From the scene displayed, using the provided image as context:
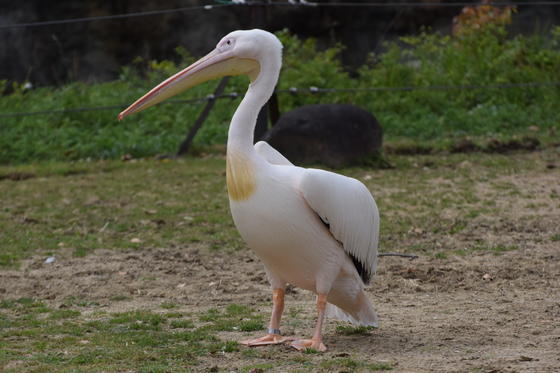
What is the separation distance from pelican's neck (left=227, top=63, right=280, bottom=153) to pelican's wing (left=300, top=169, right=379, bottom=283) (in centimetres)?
32

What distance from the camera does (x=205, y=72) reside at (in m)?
Result: 4.16

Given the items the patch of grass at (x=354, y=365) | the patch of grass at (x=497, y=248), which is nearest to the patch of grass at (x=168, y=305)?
the patch of grass at (x=354, y=365)

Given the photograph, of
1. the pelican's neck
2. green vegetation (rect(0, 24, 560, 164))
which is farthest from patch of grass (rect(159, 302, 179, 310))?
green vegetation (rect(0, 24, 560, 164))

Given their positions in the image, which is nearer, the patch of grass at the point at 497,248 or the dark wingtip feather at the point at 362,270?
the dark wingtip feather at the point at 362,270

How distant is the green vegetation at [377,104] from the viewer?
31.0 ft

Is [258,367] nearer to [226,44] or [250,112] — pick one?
[250,112]

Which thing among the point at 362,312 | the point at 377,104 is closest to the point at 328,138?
the point at 377,104

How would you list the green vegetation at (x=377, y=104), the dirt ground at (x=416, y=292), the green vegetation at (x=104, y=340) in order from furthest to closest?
the green vegetation at (x=377, y=104) → the dirt ground at (x=416, y=292) → the green vegetation at (x=104, y=340)

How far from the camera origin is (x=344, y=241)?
391cm

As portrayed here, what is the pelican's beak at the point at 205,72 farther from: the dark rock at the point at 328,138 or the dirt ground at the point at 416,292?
the dark rock at the point at 328,138

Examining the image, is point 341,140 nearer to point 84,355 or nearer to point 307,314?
point 307,314

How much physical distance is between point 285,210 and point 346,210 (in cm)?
28

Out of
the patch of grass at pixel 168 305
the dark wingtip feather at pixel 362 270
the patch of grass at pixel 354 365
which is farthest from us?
the patch of grass at pixel 168 305

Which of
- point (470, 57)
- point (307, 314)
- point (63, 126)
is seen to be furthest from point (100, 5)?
point (307, 314)
